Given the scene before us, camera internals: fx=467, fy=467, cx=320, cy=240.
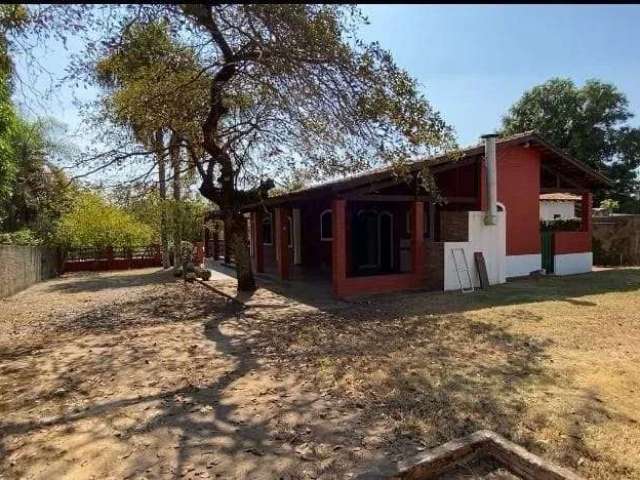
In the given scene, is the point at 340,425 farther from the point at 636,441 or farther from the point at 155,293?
the point at 155,293

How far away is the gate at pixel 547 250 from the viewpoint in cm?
1497

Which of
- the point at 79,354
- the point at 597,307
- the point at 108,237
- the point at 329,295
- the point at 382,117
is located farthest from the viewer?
the point at 108,237

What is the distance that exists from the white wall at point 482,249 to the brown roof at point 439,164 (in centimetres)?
193

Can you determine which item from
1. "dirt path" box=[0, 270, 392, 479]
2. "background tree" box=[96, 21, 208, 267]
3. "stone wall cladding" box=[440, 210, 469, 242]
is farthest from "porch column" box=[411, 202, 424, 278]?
"background tree" box=[96, 21, 208, 267]

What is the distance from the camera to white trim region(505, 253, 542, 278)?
13883 millimetres

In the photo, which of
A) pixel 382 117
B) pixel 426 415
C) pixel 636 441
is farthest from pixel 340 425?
pixel 382 117

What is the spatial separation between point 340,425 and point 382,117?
544 centimetres

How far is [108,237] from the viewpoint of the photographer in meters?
23.3

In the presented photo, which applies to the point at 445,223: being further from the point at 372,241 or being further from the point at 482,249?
the point at 372,241

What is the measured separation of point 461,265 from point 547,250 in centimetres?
460

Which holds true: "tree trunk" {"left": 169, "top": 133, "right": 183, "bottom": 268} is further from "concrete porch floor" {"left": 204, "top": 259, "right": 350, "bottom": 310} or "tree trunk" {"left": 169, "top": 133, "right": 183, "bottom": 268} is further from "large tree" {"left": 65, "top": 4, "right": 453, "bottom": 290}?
"concrete porch floor" {"left": 204, "top": 259, "right": 350, "bottom": 310}

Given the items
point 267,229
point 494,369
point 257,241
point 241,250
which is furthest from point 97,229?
point 494,369

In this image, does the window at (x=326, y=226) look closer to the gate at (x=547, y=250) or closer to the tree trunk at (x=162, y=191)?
the tree trunk at (x=162, y=191)

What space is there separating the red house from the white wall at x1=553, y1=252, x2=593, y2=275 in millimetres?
33
